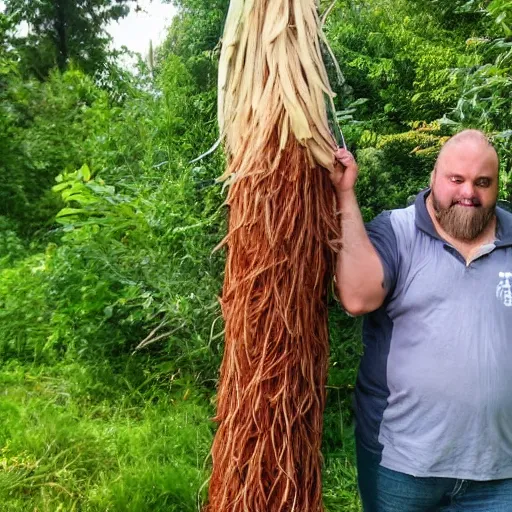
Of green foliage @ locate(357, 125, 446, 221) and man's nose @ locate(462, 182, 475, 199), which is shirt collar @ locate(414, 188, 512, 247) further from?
green foliage @ locate(357, 125, 446, 221)

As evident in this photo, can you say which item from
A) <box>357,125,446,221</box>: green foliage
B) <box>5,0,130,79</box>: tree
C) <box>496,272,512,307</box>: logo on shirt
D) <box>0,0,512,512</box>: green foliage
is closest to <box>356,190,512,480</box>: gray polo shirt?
<box>496,272,512,307</box>: logo on shirt

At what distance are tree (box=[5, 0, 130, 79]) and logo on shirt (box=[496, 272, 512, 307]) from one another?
9270 mm

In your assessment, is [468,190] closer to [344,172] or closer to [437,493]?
[344,172]

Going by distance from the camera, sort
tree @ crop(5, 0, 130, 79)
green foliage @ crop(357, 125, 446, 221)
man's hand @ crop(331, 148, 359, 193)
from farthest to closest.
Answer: tree @ crop(5, 0, 130, 79), green foliage @ crop(357, 125, 446, 221), man's hand @ crop(331, 148, 359, 193)

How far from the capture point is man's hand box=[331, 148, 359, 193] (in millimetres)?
1279

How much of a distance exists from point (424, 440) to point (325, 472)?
129 centimetres

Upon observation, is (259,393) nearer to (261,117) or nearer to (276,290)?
(276,290)

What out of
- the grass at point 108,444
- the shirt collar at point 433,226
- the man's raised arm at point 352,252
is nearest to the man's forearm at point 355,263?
the man's raised arm at point 352,252

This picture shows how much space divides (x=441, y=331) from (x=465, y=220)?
236 mm

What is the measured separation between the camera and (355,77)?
2.79 m

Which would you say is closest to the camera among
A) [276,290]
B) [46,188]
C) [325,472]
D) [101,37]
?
[276,290]

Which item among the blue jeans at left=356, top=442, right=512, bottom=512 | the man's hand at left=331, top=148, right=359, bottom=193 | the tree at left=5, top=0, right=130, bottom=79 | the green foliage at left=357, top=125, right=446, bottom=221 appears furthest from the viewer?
the tree at left=5, top=0, right=130, bottom=79

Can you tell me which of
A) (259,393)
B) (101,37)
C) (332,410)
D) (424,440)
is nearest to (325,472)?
(332,410)

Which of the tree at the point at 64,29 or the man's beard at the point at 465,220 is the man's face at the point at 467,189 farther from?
the tree at the point at 64,29
